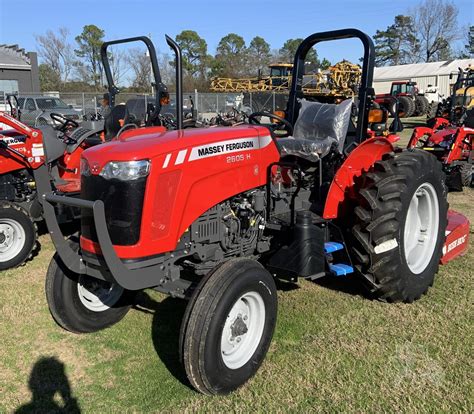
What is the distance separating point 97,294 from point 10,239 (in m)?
1.90

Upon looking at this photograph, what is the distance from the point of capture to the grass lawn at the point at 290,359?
8.87 ft

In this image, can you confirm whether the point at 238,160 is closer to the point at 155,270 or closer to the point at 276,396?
the point at 155,270

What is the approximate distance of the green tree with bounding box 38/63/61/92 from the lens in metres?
48.8

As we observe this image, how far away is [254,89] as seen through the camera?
29.6 meters

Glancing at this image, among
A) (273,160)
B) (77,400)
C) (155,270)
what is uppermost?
(273,160)

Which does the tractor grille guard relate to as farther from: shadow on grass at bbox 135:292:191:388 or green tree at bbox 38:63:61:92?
green tree at bbox 38:63:61:92

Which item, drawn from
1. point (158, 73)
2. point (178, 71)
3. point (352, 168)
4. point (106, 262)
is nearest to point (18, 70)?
point (158, 73)

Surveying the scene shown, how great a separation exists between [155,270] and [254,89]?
27.9 meters

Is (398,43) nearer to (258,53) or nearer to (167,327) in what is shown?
(258,53)

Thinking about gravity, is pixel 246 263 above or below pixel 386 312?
above

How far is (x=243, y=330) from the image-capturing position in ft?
9.46

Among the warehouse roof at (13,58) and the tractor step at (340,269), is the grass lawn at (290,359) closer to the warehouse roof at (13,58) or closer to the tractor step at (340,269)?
the tractor step at (340,269)

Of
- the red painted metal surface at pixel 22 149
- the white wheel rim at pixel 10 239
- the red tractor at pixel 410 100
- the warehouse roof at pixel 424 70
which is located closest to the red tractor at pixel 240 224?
the red painted metal surface at pixel 22 149

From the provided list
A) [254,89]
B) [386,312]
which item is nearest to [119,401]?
[386,312]
